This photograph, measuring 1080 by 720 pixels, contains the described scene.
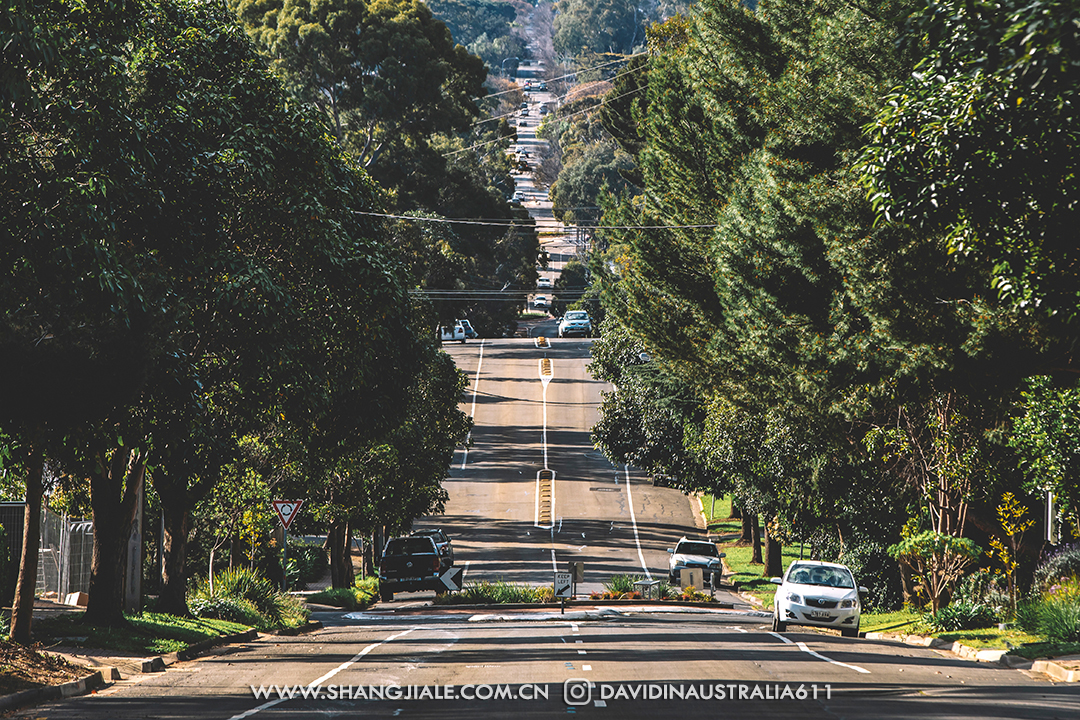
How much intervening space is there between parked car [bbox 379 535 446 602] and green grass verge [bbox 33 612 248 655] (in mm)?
12651

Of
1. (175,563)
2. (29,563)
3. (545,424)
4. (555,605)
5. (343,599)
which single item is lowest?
(555,605)

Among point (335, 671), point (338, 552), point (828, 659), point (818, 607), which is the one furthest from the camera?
point (338, 552)

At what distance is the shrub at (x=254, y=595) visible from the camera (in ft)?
81.8

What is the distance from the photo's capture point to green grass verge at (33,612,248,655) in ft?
58.9

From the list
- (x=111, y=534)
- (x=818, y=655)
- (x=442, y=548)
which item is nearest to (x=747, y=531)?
(x=442, y=548)

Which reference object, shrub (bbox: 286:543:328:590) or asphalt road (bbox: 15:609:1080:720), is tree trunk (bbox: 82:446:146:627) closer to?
asphalt road (bbox: 15:609:1080:720)

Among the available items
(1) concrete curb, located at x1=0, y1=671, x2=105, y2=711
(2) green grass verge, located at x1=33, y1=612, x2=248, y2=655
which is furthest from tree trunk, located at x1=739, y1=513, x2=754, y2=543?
(1) concrete curb, located at x1=0, y1=671, x2=105, y2=711

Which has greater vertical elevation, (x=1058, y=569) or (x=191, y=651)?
(x=1058, y=569)

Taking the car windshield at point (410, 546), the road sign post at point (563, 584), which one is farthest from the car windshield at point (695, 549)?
the road sign post at point (563, 584)

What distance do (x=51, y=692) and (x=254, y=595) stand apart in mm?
12828

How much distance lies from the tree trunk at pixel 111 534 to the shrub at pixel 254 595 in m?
4.49

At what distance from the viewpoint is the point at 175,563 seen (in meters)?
22.9

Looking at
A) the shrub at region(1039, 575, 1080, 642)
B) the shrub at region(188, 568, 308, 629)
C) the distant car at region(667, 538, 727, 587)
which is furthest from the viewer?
the distant car at region(667, 538, 727, 587)

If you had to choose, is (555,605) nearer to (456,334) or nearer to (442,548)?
(442,548)
